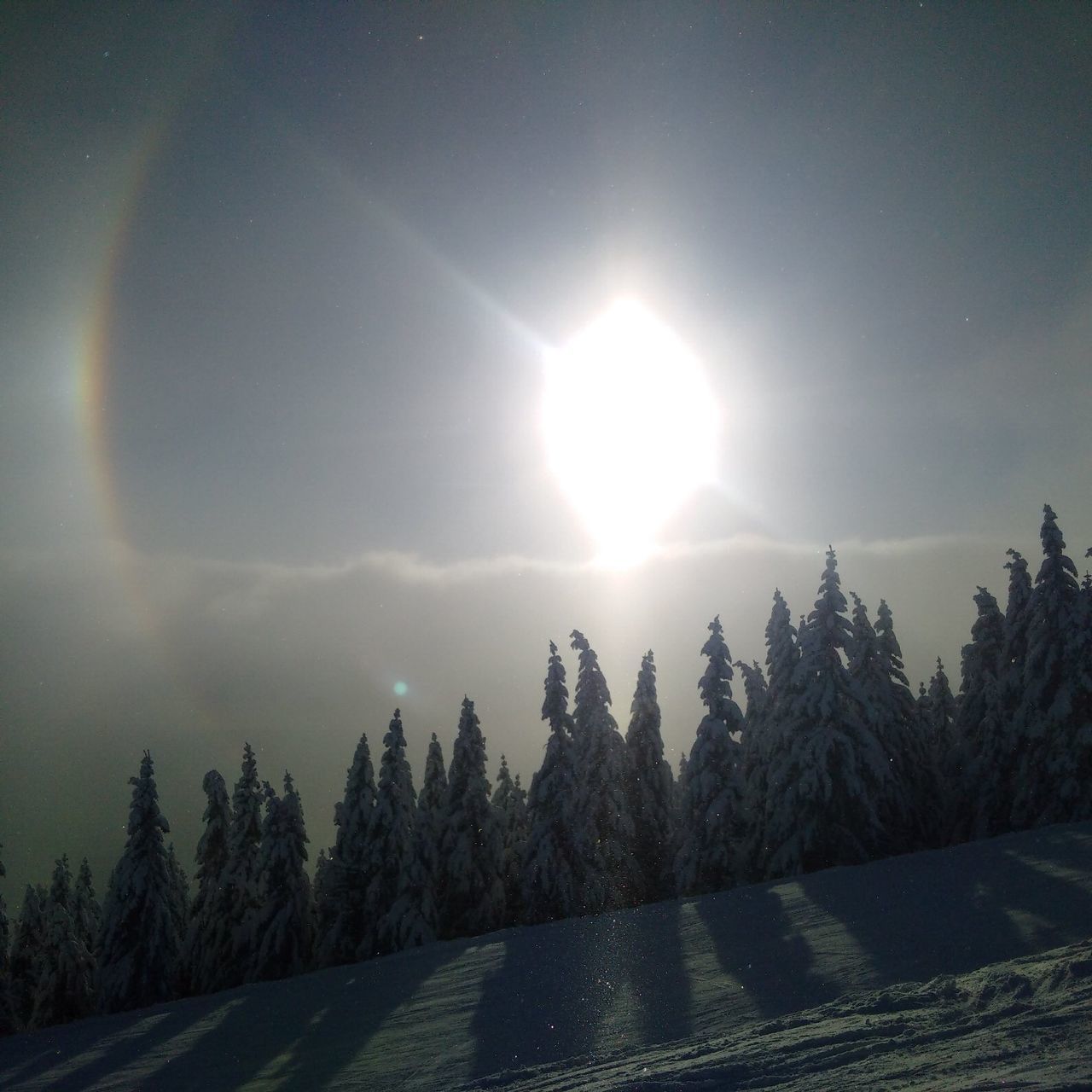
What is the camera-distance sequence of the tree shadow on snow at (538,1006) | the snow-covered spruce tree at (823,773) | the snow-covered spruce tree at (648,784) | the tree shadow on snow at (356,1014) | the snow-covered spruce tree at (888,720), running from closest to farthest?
the tree shadow on snow at (538,1006) < the tree shadow on snow at (356,1014) < the snow-covered spruce tree at (823,773) < the snow-covered spruce tree at (888,720) < the snow-covered spruce tree at (648,784)

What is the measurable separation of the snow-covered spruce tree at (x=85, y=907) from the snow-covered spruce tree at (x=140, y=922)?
23.4 m

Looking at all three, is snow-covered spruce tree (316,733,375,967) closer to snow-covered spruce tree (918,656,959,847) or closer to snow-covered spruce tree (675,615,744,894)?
snow-covered spruce tree (675,615,744,894)

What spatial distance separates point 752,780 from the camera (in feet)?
122

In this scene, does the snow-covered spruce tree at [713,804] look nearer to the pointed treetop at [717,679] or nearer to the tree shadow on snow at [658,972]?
the pointed treetop at [717,679]

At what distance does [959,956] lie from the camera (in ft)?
39.7

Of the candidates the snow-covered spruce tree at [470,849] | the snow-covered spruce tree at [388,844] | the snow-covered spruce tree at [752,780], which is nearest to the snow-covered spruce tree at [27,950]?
the snow-covered spruce tree at [388,844]

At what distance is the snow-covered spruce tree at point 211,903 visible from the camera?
135 feet

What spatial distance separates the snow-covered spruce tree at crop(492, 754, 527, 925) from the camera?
144 feet

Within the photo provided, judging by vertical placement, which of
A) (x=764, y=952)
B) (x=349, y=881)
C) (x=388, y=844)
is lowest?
(x=764, y=952)

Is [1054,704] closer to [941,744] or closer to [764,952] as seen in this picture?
[941,744]

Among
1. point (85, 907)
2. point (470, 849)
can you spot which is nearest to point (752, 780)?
point (470, 849)

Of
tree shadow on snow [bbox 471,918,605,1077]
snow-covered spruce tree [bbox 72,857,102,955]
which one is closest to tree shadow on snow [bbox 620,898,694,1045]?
tree shadow on snow [bbox 471,918,605,1077]

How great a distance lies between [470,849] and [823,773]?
798 inches

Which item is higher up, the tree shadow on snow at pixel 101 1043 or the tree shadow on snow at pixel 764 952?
the tree shadow on snow at pixel 764 952
